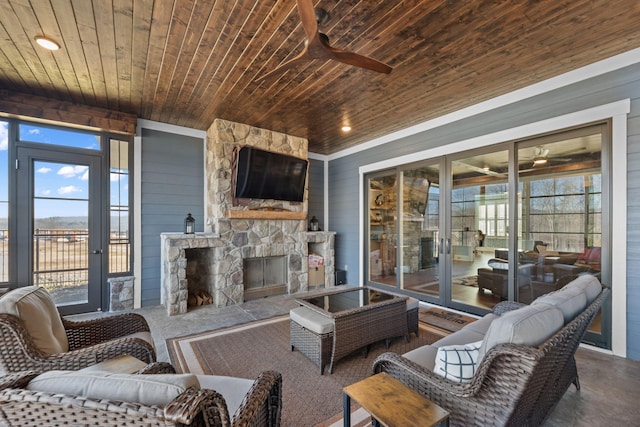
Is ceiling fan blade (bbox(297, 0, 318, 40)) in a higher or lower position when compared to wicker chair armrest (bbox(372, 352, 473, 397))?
higher

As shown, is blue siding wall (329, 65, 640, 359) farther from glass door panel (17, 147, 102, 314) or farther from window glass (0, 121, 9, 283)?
window glass (0, 121, 9, 283)

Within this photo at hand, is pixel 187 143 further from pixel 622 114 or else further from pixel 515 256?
pixel 622 114

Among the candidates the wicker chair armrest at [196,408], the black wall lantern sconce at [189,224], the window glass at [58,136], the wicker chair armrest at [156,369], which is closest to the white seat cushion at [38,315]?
the wicker chair armrest at [156,369]

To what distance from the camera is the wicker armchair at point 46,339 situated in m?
1.49

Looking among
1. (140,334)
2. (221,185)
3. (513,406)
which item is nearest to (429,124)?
(221,185)

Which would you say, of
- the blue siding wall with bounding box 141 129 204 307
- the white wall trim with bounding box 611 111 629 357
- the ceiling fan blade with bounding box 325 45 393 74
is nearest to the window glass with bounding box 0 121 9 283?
the blue siding wall with bounding box 141 129 204 307

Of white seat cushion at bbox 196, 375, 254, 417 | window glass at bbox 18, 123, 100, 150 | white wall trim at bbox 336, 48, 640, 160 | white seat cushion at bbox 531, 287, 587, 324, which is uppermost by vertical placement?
white wall trim at bbox 336, 48, 640, 160

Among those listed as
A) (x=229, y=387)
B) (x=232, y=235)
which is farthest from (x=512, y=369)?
(x=232, y=235)

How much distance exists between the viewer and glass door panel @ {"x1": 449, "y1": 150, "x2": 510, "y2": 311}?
3.78m

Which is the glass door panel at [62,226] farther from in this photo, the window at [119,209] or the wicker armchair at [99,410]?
the wicker armchair at [99,410]

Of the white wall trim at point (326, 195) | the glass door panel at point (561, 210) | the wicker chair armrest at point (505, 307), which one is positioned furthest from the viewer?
the white wall trim at point (326, 195)

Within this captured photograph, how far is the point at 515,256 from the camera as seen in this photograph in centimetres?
361

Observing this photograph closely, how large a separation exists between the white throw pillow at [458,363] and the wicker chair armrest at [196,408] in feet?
3.94

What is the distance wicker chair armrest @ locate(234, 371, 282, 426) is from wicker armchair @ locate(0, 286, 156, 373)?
98 cm
